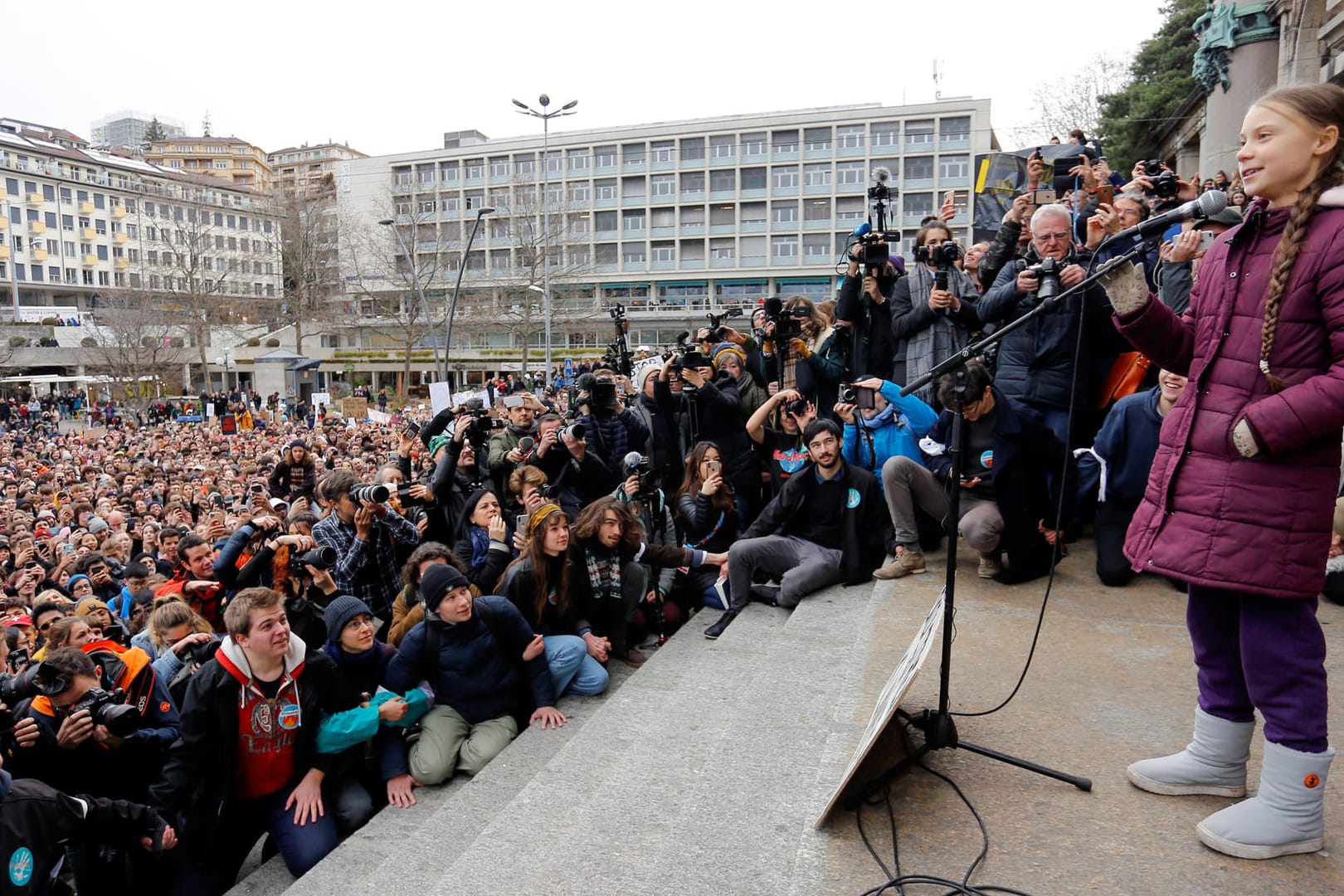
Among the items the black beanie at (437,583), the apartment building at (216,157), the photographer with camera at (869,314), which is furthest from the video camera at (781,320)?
the apartment building at (216,157)

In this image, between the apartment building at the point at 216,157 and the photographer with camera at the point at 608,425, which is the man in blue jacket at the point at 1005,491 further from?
the apartment building at the point at 216,157

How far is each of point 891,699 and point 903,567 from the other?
2.62 meters

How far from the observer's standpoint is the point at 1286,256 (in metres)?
1.96

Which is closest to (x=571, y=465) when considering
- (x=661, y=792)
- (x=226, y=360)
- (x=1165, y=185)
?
(x=661, y=792)

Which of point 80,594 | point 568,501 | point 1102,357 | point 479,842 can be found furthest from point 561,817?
point 80,594

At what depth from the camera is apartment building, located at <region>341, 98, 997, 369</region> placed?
50.9 m

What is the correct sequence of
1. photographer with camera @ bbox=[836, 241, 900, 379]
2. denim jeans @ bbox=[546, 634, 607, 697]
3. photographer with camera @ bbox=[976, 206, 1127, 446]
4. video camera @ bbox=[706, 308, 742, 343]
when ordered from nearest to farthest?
photographer with camera @ bbox=[976, 206, 1127, 446], denim jeans @ bbox=[546, 634, 607, 697], photographer with camera @ bbox=[836, 241, 900, 379], video camera @ bbox=[706, 308, 742, 343]

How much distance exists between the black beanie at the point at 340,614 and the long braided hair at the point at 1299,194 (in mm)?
3920

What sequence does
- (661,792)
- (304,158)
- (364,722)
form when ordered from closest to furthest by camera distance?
(661,792) < (364,722) < (304,158)

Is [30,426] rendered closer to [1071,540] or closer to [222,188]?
[1071,540]

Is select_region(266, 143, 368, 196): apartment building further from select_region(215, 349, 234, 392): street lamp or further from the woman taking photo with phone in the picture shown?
the woman taking photo with phone

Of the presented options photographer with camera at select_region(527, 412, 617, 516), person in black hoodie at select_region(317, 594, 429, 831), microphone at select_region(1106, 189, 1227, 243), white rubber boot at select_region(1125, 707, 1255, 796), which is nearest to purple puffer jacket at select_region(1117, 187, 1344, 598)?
microphone at select_region(1106, 189, 1227, 243)

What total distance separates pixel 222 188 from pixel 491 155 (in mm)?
28269

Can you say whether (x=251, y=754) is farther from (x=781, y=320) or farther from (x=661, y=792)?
(x=781, y=320)
